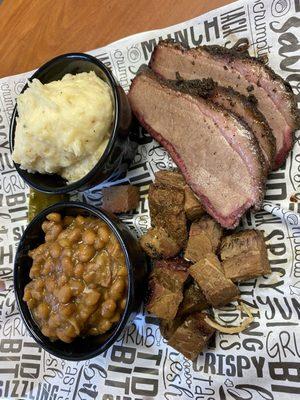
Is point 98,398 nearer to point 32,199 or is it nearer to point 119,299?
point 119,299

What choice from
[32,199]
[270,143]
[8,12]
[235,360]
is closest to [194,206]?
[270,143]

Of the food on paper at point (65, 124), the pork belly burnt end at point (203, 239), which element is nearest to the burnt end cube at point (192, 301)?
the pork belly burnt end at point (203, 239)

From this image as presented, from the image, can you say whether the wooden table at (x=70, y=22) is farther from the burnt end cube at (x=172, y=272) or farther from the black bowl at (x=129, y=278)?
the burnt end cube at (x=172, y=272)

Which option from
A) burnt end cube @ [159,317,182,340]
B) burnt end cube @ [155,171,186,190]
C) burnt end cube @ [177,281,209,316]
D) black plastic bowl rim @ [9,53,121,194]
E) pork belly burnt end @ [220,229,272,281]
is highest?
black plastic bowl rim @ [9,53,121,194]

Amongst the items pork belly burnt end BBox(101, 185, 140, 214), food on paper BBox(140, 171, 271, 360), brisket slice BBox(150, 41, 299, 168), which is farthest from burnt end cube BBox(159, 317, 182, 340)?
brisket slice BBox(150, 41, 299, 168)

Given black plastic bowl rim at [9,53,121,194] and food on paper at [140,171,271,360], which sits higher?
black plastic bowl rim at [9,53,121,194]

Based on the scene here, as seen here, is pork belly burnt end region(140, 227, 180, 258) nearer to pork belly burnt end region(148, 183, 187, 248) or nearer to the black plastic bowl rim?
pork belly burnt end region(148, 183, 187, 248)
